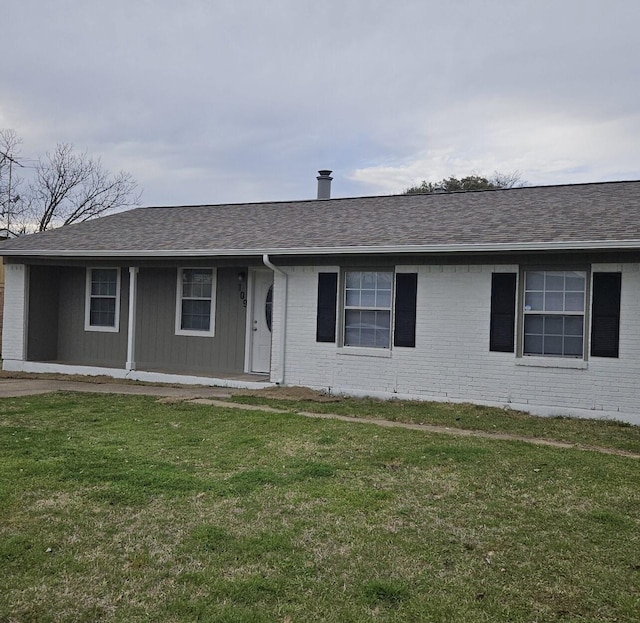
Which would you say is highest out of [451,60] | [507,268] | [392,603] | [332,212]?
[451,60]

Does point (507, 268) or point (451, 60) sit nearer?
point (507, 268)

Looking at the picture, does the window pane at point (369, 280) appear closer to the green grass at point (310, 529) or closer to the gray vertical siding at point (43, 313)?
the green grass at point (310, 529)

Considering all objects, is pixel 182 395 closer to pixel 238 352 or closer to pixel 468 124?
pixel 238 352

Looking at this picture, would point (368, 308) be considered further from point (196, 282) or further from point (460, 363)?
point (196, 282)

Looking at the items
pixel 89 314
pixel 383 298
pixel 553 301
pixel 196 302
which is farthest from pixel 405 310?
pixel 89 314

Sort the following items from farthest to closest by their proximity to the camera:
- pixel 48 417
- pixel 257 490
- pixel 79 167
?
pixel 79 167
pixel 48 417
pixel 257 490

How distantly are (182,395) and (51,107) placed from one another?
1403 cm

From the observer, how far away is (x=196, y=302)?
13227 millimetres

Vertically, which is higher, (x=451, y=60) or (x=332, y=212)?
(x=451, y=60)

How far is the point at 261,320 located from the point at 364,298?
2.58 m

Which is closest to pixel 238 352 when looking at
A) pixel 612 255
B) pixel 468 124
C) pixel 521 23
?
pixel 612 255

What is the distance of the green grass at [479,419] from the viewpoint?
7816 mm

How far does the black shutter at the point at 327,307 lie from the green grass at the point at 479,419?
1145 millimetres

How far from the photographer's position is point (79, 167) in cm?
3244
